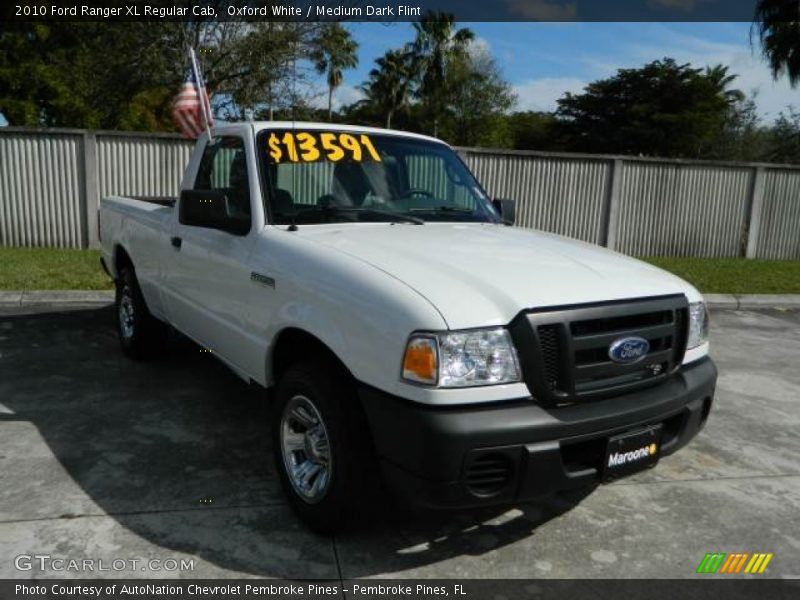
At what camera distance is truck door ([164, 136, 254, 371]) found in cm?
374

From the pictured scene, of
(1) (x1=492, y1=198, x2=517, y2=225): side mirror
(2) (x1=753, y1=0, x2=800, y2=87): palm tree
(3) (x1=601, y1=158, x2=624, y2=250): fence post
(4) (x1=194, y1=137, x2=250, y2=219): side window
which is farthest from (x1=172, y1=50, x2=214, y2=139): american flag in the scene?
(2) (x1=753, y1=0, x2=800, y2=87): palm tree

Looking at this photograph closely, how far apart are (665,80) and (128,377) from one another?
162ft

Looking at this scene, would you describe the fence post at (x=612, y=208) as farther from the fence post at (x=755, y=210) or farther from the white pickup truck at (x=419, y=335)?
the white pickup truck at (x=419, y=335)

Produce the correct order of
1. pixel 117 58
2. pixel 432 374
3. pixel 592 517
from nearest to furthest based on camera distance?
pixel 432 374 < pixel 592 517 < pixel 117 58

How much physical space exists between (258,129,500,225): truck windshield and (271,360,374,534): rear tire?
1.02 metres

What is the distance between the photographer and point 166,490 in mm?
3523

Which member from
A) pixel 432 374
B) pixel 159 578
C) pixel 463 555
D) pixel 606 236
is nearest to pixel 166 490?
pixel 159 578

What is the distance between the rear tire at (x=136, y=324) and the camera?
559cm

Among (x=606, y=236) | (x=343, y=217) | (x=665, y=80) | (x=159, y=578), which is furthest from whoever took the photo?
(x=665, y=80)

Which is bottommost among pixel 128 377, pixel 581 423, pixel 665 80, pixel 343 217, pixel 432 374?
pixel 128 377

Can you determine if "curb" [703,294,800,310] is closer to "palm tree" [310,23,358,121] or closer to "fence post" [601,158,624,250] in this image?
"fence post" [601,158,624,250]

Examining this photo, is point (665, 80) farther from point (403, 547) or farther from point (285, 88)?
point (403, 547)

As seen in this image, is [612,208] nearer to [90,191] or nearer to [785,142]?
[90,191]

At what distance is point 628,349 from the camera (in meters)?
2.88
